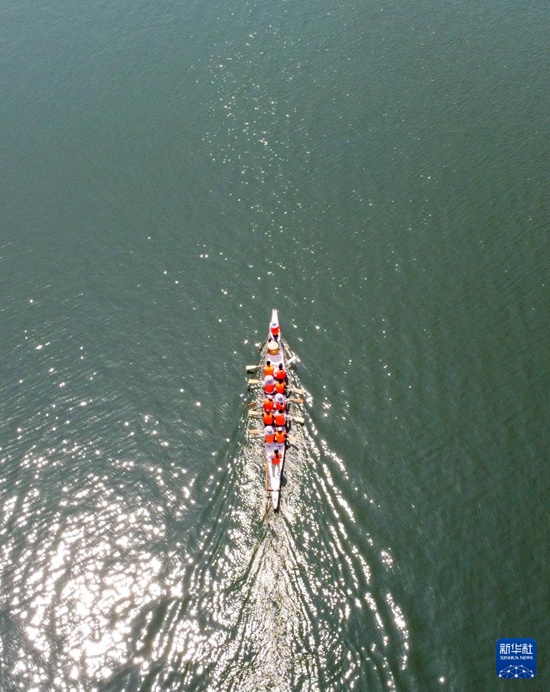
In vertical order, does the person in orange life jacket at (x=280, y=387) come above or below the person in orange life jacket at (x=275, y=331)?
below

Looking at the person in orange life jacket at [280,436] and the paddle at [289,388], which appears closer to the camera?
the person in orange life jacket at [280,436]

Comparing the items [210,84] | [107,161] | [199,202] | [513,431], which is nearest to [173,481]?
[513,431]

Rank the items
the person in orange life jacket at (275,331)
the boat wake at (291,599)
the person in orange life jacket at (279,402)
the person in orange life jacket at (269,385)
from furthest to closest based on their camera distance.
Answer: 1. the person in orange life jacket at (275,331)
2. the person in orange life jacket at (269,385)
3. the person in orange life jacket at (279,402)
4. the boat wake at (291,599)

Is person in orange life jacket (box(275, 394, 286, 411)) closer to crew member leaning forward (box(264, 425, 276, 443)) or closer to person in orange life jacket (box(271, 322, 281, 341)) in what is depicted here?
crew member leaning forward (box(264, 425, 276, 443))

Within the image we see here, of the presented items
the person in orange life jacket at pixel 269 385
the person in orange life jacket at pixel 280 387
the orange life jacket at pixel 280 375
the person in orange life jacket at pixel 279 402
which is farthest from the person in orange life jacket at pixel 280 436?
the orange life jacket at pixel 280 375

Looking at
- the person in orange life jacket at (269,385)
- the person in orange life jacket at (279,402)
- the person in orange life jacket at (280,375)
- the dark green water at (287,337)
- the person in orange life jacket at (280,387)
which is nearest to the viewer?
the dark green water at (287,337)

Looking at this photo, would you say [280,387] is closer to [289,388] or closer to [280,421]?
[289,388]

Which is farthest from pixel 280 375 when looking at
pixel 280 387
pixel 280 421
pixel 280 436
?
pixel 280 436

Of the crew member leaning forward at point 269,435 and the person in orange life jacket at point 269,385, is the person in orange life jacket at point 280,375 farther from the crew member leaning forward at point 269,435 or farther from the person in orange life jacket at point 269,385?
the crew member leaning forward at point 269,435

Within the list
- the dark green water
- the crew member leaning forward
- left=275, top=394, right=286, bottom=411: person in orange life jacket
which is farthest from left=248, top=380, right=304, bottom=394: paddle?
the crew member leaning forward

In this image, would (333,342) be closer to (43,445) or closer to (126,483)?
(126,483)
